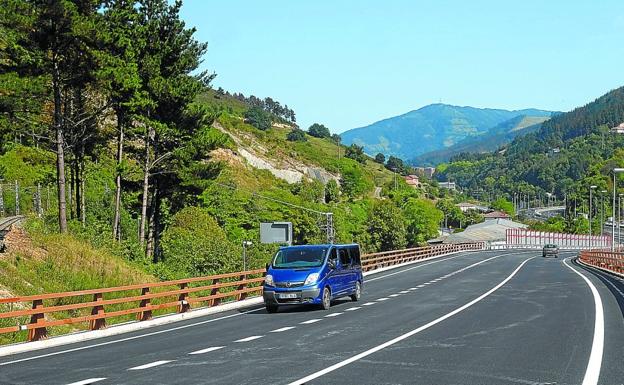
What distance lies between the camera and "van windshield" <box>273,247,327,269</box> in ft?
82.5

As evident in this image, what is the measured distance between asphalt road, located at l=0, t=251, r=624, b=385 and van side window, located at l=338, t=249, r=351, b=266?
1.79 metres

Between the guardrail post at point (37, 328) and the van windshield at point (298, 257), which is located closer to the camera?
the guardrail post at point (37, 328)

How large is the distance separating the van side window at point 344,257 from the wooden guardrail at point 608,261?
19.1m

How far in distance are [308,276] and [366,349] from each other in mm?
9835

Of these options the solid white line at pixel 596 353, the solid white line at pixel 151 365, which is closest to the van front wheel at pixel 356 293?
the solid white line at pixel 596 353

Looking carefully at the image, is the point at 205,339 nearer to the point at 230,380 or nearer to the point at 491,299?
the point at 230,380

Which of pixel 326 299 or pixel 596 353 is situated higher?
pixel 596 353

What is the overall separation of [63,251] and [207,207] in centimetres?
8199

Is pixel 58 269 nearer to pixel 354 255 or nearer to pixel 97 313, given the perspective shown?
pixel 97 313

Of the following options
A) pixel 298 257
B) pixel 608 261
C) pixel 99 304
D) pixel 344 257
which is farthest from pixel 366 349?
pixel 608 261

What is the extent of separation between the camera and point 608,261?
47844 mm

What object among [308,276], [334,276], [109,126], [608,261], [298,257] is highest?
[109,126]

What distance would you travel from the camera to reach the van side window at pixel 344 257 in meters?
26.6

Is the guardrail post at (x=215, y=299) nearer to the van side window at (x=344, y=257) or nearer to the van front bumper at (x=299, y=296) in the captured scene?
the van front bumper at (x=299, y=296)
